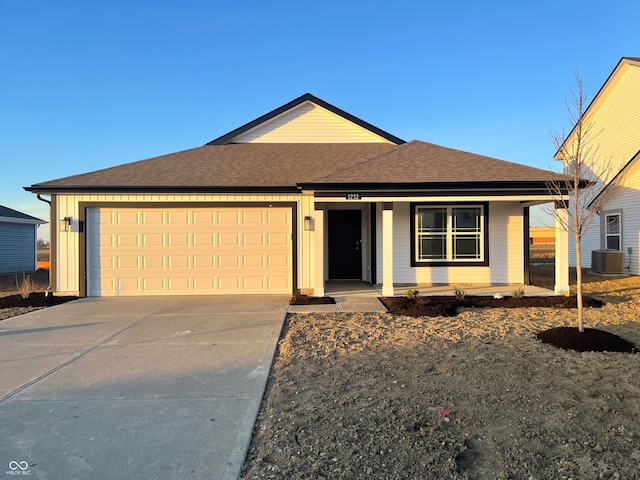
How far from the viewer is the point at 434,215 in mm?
12281

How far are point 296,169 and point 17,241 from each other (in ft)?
60.9

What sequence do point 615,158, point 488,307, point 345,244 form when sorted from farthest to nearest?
point 615,158 < point 345,244 < point 488,307

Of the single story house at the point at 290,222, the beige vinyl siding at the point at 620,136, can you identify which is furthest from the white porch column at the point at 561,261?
the beige vinyl siding at the point at 620,136

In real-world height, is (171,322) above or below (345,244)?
below

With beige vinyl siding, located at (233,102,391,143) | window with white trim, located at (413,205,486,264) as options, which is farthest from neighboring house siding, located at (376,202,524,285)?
beige vinyl siding, located at (233,102,391,143)

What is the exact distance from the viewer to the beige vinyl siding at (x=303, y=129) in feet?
47.1

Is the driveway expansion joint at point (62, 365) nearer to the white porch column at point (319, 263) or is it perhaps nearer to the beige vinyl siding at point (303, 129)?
the white porch column at point (319, 263)

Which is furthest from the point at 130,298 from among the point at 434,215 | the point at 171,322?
the point at 434,215

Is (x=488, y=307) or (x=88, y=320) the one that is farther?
(x=488, y=307)

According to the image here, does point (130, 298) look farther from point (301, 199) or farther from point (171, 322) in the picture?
point (301, 199)

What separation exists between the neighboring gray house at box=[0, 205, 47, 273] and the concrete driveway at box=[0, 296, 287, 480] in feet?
53.2

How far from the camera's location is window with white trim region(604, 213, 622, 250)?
672 inches

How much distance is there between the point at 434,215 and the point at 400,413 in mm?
9036

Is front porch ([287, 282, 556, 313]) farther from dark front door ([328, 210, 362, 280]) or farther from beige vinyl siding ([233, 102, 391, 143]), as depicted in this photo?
beige vinyl siding ([233, 102, 391, 143])
